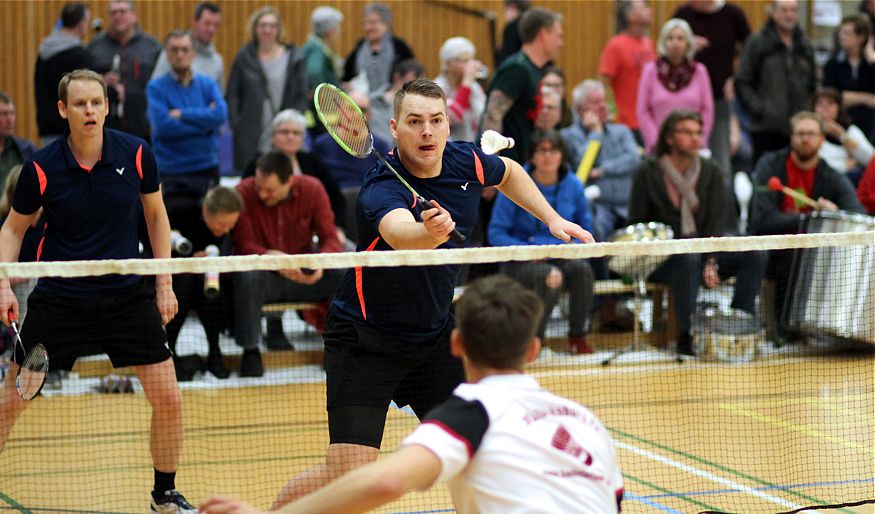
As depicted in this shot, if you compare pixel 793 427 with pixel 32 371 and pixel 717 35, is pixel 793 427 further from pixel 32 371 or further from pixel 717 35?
pixel 717 35

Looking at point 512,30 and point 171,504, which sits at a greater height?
point 512,30

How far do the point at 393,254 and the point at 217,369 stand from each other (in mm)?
5553

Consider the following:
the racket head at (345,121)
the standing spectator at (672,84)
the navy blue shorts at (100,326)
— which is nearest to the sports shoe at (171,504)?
the navy blue shorts at (100,326)

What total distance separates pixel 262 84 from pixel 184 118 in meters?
1.33

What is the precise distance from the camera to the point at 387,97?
12.9 m

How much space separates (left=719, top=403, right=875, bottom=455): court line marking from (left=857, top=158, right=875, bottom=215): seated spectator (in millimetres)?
4052

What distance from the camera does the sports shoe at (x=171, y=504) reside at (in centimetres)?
639

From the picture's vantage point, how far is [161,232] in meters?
6.32

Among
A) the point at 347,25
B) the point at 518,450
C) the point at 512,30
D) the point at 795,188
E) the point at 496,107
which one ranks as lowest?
the point at 795,188

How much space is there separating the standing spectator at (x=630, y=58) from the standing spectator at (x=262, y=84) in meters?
3.87

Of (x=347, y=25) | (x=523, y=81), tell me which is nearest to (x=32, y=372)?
(x=523, y=81)

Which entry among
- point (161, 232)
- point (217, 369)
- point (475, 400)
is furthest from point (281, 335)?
point (475, 400)

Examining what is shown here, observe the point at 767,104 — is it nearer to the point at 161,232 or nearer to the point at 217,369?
the point at 217,369

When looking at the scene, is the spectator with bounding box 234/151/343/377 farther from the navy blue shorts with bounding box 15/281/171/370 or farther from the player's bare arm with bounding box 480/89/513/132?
the navy blue shorts with bounding box 15/281/171/370
